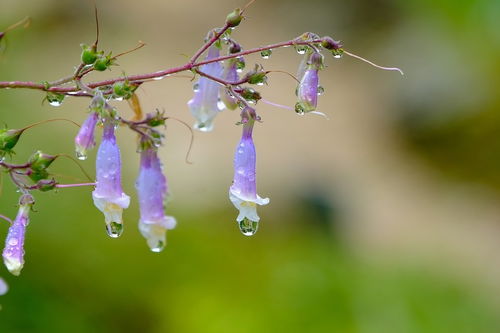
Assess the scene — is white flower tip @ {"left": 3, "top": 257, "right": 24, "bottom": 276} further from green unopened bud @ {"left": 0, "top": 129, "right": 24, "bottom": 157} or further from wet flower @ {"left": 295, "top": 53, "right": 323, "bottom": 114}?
wet flower @ {"left": 295, "top": 53, "right": 323, "bottom": 114}

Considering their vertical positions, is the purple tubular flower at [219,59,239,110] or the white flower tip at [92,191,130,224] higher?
the purple tubular flower at [219,59,239,110]

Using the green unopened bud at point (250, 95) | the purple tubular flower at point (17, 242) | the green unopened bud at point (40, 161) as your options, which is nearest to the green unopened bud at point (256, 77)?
the green unopened bud at point (250, 95)

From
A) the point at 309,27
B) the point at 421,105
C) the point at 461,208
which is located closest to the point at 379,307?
the point at 461,208

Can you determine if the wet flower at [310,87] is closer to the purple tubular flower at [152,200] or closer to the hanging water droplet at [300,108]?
the hanging water droplet at [300,108]

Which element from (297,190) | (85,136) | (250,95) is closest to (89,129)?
(85,136)

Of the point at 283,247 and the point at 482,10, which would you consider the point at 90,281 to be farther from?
the point at 482,10


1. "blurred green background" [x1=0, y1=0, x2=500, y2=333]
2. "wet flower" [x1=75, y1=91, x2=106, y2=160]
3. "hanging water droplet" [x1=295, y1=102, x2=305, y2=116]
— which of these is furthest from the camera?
"blurred green background" [x1=0, y1=0, x2=500, y2=333]

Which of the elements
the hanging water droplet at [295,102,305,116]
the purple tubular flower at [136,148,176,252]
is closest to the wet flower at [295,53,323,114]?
the hanging water droplet at [295,102,305,116]
